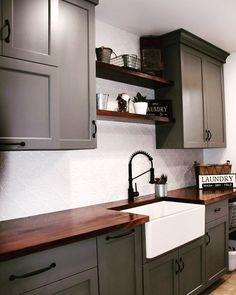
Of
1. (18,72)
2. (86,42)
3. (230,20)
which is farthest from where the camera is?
(230,20)

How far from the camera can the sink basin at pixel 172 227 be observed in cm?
186

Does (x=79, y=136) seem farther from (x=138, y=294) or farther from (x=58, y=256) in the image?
(x=138, y=294)

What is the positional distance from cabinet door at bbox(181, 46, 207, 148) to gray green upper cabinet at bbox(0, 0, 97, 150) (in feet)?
3.96

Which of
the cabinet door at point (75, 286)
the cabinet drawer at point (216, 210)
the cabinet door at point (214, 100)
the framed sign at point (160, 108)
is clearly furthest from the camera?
the cabinet door at point (214, 100)

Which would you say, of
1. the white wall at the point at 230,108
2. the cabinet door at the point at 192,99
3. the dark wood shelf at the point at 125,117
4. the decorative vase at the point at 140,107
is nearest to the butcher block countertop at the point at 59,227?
the dark wood shelf at the point at 125,117

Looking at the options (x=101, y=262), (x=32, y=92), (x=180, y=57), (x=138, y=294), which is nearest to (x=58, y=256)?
(x=101, y=262)

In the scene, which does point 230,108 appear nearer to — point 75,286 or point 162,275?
point 162,275

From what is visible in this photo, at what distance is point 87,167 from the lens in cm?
235

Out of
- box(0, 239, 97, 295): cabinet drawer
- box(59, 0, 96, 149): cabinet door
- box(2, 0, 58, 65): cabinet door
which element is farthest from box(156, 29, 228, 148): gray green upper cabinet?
box(0, 239, 97, 295): cabinet drawer

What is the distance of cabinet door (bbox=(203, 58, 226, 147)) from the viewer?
3182 mm

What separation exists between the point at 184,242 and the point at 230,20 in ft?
6.60

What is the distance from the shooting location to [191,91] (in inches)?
115

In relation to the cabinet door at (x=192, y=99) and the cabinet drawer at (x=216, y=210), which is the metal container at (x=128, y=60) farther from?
the cabinet drawer at (x=216, y=210)

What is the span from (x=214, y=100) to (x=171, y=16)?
4.05 ft
